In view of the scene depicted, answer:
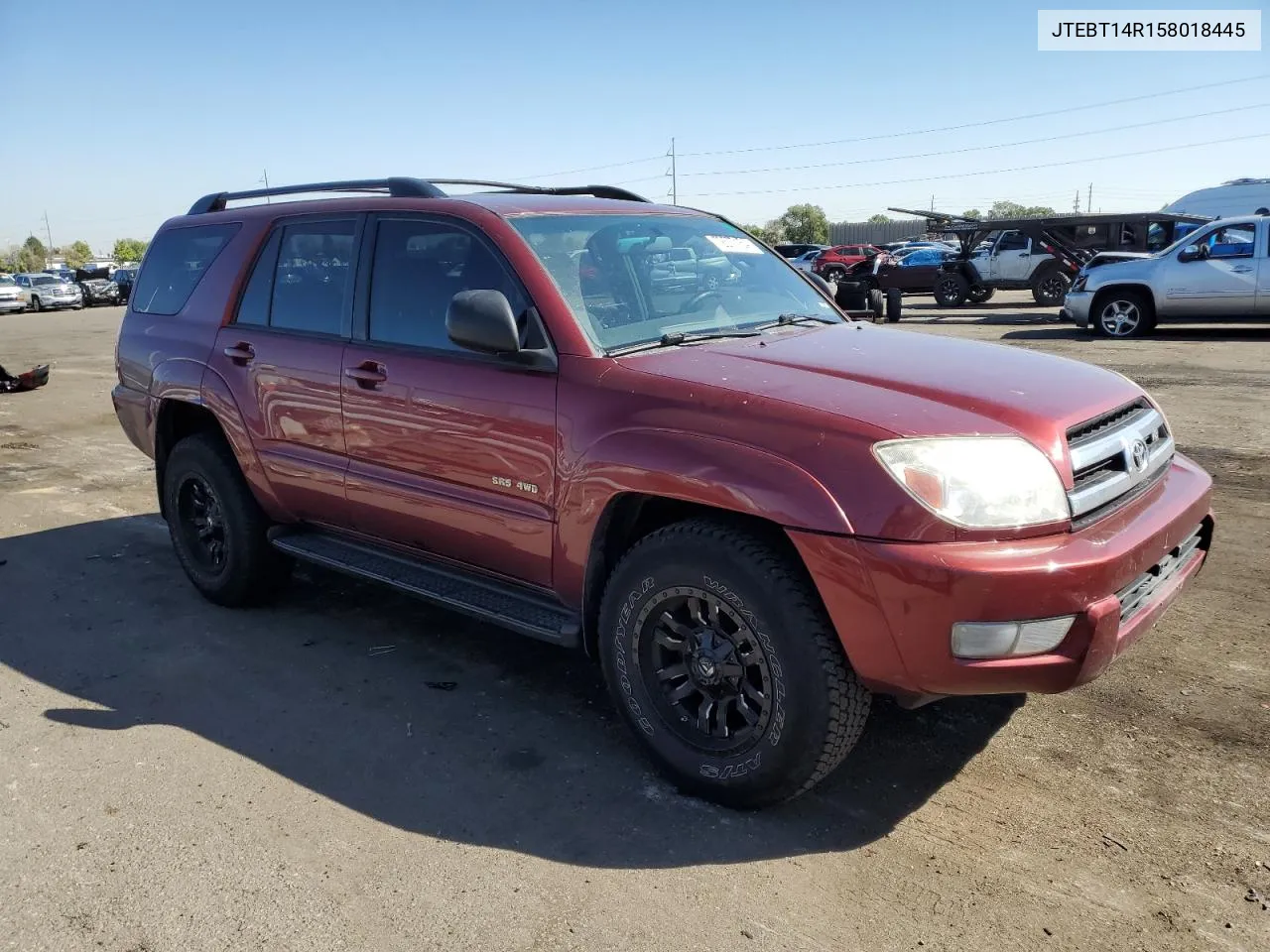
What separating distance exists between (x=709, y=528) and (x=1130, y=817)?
1508 millimetres

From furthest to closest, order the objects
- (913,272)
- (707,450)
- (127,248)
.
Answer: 1. (127,248)
2. (913,272)
3. (707,450)

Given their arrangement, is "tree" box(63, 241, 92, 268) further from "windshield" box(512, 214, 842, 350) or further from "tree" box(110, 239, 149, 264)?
"windshield" box(512, 214, 842, 350)

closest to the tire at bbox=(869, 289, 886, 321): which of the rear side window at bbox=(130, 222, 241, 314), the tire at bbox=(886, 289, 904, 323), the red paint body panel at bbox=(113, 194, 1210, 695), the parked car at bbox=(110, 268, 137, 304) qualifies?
the tire at bbox=(886, 289, 904, 323)

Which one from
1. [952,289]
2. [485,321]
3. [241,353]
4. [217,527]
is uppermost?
[952,289]

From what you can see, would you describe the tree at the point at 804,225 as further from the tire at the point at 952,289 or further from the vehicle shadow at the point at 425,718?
the vehicle shadow at the point at 425,718

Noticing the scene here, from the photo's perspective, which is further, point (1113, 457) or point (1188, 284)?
point (1188, 284)

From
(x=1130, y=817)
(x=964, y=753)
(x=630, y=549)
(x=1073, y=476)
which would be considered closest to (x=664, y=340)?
(x=630, y=549)

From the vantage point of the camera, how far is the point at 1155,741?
3.33 m

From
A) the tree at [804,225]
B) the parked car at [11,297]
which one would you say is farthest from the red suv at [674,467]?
the tree at [804,225]

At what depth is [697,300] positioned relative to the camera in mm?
3855

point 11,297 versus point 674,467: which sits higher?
point 11,297

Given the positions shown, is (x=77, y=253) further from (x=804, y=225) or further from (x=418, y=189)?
(x=418, y=189)

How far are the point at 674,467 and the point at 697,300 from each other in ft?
3.68

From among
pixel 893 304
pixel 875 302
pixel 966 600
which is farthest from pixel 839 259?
pixel 966 600
